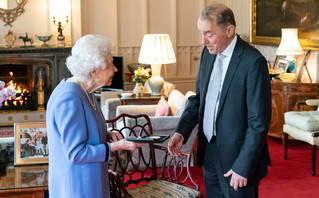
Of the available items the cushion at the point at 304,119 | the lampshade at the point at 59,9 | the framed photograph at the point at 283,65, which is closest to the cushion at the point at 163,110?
the cushion at the point at 304,119

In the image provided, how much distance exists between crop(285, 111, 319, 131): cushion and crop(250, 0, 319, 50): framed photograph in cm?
110

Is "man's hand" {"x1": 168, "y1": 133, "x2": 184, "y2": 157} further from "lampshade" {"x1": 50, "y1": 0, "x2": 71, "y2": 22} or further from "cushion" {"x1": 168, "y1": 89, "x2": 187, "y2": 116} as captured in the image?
"lampshade" {"x1": 50, "y1": 0, "x2": 71, "y2": 22}

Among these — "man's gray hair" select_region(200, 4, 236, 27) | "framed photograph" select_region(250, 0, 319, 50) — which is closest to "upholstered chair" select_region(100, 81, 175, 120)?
"framed photograph" select_region(250, 0, 319, 50)

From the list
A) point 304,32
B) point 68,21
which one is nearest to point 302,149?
point 304,32

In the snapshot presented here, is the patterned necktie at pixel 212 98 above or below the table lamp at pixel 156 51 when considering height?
below

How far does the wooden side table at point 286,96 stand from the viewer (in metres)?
6.23

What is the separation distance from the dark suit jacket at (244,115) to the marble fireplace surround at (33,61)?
6458 mm

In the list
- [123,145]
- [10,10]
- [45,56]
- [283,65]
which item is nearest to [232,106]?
[123,145]

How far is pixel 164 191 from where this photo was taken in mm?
3330

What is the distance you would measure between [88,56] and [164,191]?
1391 millimetres

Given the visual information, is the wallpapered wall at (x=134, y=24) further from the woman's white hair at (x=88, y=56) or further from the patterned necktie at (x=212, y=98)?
the woman's white hair at (x=88, y=56)

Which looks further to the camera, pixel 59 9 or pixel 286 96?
pixel 59 9

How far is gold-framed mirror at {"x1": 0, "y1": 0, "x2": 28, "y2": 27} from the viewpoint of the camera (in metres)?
8.62

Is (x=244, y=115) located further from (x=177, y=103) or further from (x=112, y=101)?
(x=112, y=101)
